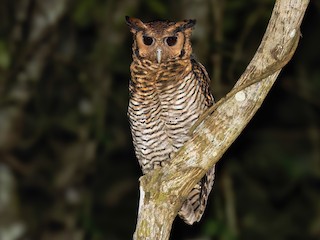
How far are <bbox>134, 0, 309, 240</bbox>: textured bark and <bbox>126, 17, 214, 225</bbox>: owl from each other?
0.56 m

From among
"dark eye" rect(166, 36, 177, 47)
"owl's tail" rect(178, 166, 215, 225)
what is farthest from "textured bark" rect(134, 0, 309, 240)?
"owl's tail" rect(178, 166, 215, 225)

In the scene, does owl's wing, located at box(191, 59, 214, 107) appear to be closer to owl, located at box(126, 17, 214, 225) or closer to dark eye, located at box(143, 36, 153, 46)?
owl, located at box(126, 17, 214, 225)

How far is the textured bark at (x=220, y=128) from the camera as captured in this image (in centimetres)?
306

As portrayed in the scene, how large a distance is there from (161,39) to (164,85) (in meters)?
0.23

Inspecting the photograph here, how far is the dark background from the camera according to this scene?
5418mm

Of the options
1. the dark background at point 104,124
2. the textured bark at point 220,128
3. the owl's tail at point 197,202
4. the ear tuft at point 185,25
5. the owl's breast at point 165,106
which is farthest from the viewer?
the dark background at point 104,124

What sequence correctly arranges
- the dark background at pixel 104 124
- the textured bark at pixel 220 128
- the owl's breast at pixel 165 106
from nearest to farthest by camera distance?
the textured bark at pixel 220 128
the owl's breast at pixel 165 106
the dark background at pixel 104 124

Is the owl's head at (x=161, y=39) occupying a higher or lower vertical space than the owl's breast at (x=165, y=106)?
higher

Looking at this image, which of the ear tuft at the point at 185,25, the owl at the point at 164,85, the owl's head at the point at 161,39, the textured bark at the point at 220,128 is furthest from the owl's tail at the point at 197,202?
the textured bark at the point at 220,128

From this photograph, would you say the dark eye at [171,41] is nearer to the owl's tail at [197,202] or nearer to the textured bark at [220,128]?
the textured bark at [220,128]

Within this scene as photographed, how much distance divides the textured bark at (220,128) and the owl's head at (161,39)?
1.77 feet

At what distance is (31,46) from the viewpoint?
5.44 metres

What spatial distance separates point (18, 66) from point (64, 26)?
931mm

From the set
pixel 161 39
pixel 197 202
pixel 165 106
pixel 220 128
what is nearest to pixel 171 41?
pixel 161 39
